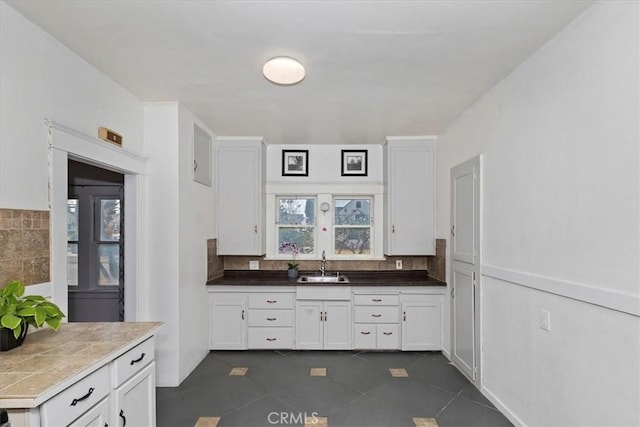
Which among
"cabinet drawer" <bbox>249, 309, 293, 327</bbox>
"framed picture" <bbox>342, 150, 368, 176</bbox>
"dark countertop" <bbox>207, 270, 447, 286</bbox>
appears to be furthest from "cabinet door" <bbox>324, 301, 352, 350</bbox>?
"framed picture" <bbox>342, 150, 368, 176</bbox>

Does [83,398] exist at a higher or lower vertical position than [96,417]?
higher

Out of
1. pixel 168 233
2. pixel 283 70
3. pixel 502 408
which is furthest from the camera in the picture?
pixel 168 233

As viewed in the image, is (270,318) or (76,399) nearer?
(76,399)

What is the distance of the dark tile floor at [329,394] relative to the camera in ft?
8.31

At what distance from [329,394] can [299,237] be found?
2.15m

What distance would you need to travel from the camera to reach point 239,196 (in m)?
4.12

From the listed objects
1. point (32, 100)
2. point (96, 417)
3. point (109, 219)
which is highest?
point (32, 100)

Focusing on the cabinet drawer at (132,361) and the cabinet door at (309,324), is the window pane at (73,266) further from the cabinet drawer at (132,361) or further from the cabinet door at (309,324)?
the cabinet drawer at (132,361)

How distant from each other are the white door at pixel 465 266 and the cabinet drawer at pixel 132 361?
2.59 meters

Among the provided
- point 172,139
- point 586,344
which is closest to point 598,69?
point 586,344

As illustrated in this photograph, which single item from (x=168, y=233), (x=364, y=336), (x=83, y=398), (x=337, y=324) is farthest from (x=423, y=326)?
(x=83, y=398)

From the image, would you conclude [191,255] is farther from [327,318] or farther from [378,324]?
[378,324]

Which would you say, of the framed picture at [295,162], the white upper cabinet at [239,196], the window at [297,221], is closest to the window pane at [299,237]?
the window at [297,221]

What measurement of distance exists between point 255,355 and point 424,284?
82.7 inches
